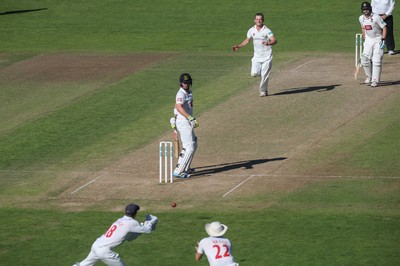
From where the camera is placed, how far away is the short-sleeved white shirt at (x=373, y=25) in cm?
3369

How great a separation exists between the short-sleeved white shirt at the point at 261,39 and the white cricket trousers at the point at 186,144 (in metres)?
8.07

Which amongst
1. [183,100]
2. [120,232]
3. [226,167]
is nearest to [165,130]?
[226,167]

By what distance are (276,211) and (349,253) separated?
3.12 meters

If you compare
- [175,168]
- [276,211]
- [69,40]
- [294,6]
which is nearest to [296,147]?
[175,168]

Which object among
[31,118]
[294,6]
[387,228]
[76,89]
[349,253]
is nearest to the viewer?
[349,253]

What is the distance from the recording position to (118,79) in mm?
37594

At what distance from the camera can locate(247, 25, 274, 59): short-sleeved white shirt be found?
33594 mm

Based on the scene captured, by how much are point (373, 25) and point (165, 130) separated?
7383 mm

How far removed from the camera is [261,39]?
1326 inches

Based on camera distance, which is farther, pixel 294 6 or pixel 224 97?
pixel 294 6

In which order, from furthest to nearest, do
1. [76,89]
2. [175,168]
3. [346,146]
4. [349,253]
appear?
1. [76,89]
2. [346,146]
3. [175,168]
4. [349,253]

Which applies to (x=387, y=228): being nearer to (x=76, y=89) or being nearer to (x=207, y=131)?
(x=207, y=131)

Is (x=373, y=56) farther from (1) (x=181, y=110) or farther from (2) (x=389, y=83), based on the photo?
(1) (x=181, y=110)

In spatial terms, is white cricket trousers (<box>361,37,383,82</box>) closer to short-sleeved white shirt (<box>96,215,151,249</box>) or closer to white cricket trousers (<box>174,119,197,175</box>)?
white cricket trousers (<box>174,119,197,175</box>)
